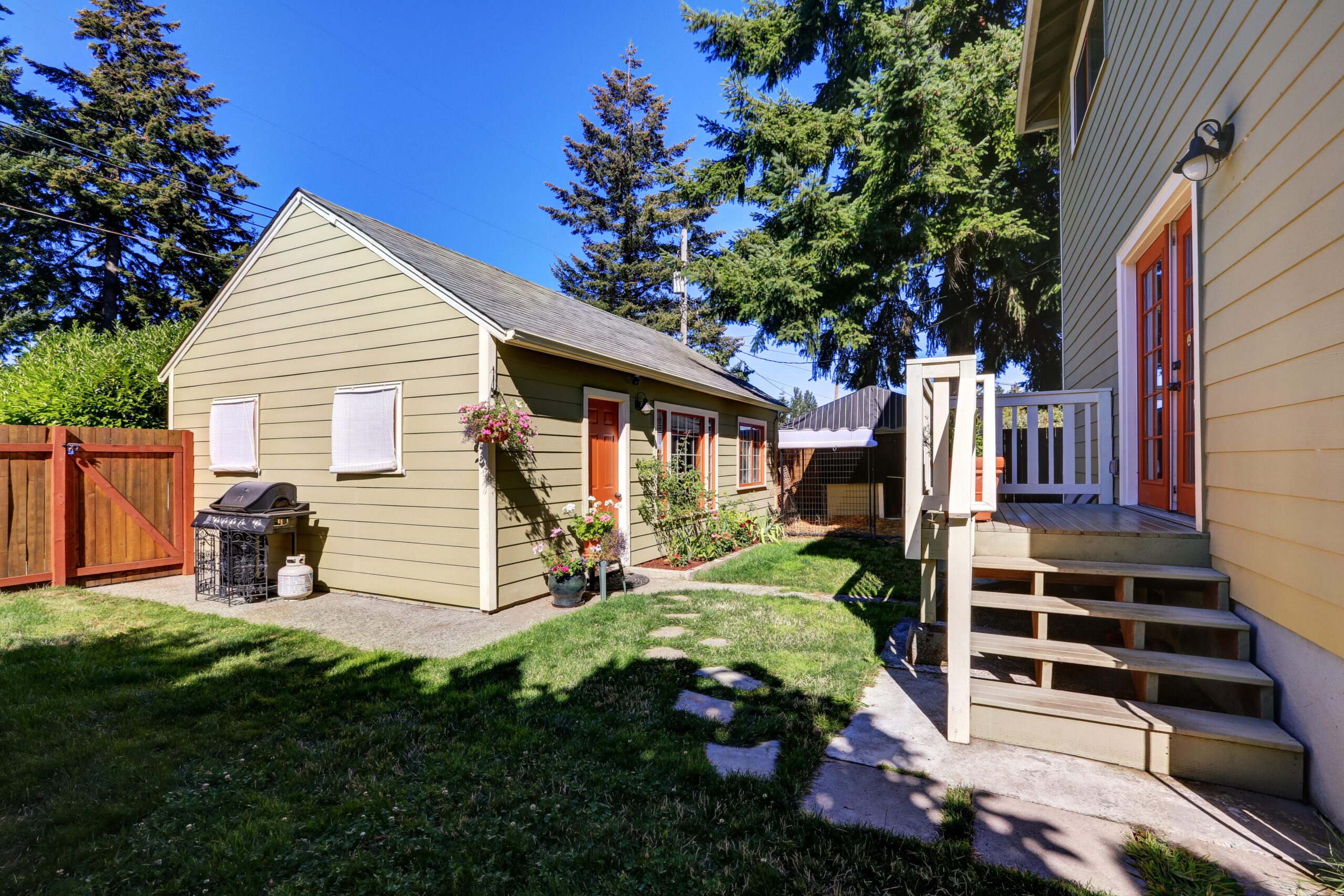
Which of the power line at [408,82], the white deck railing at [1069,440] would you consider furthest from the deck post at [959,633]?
the power line at [408,82]

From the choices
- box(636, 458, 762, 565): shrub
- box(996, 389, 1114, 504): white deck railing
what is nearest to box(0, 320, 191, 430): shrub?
box(636, 458, 762, 565): shrub

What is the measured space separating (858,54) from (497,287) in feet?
37.8

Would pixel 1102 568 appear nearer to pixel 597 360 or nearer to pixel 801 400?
pixel 597 360

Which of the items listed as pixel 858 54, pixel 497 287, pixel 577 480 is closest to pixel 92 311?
pixel 497 287

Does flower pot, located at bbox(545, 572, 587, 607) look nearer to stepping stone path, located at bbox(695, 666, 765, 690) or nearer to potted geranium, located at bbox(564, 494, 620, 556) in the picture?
potted geranium, located at bbox(564, 494, 620, 556)

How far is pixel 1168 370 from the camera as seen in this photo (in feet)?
12.9

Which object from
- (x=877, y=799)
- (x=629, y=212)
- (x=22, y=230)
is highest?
(x=629, y=212)

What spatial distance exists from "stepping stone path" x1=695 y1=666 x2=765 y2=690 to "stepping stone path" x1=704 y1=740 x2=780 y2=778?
0.70 m

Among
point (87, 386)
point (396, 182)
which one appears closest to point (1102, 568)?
point (87, 386)

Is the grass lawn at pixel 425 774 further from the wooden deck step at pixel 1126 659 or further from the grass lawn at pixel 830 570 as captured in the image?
the grass lawn at pixel 830 570

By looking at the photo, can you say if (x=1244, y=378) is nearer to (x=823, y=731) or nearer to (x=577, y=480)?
(x=823, y=731)

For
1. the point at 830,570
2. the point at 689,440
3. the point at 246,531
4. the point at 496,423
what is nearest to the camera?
the point at 496,423

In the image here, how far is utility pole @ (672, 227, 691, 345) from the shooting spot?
754 inches

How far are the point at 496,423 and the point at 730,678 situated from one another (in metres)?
3.01
